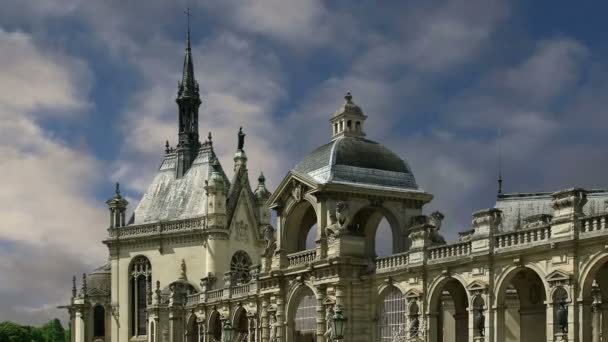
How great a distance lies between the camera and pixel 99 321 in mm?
89625

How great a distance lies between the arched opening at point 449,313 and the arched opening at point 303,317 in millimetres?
8030

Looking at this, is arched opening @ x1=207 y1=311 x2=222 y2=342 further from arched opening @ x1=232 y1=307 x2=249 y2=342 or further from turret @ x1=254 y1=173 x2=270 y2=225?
turret @ x1=254 y1=173 x2=270 y2=225

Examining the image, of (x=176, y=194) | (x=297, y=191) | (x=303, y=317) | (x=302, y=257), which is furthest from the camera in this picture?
(x=176, y=194)

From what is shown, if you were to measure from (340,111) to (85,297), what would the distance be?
48121 mm

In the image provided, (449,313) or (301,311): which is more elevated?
(449,313)

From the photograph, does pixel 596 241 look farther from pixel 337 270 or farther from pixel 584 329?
pixel 337 270

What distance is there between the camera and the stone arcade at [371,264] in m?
33.5

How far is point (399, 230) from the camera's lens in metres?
48.3

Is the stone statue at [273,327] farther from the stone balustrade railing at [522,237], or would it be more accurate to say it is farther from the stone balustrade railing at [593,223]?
the stone balustrade railing at [593,223]

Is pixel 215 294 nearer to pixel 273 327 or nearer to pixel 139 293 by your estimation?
pixel 273 327

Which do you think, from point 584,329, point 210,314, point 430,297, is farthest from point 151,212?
point 584,329

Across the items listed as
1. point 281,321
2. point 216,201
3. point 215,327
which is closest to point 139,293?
point 216,201

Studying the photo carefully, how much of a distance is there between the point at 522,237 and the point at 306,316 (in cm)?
1811

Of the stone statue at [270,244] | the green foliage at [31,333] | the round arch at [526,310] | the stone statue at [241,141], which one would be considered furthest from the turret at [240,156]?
the green foliage at [31,333]
